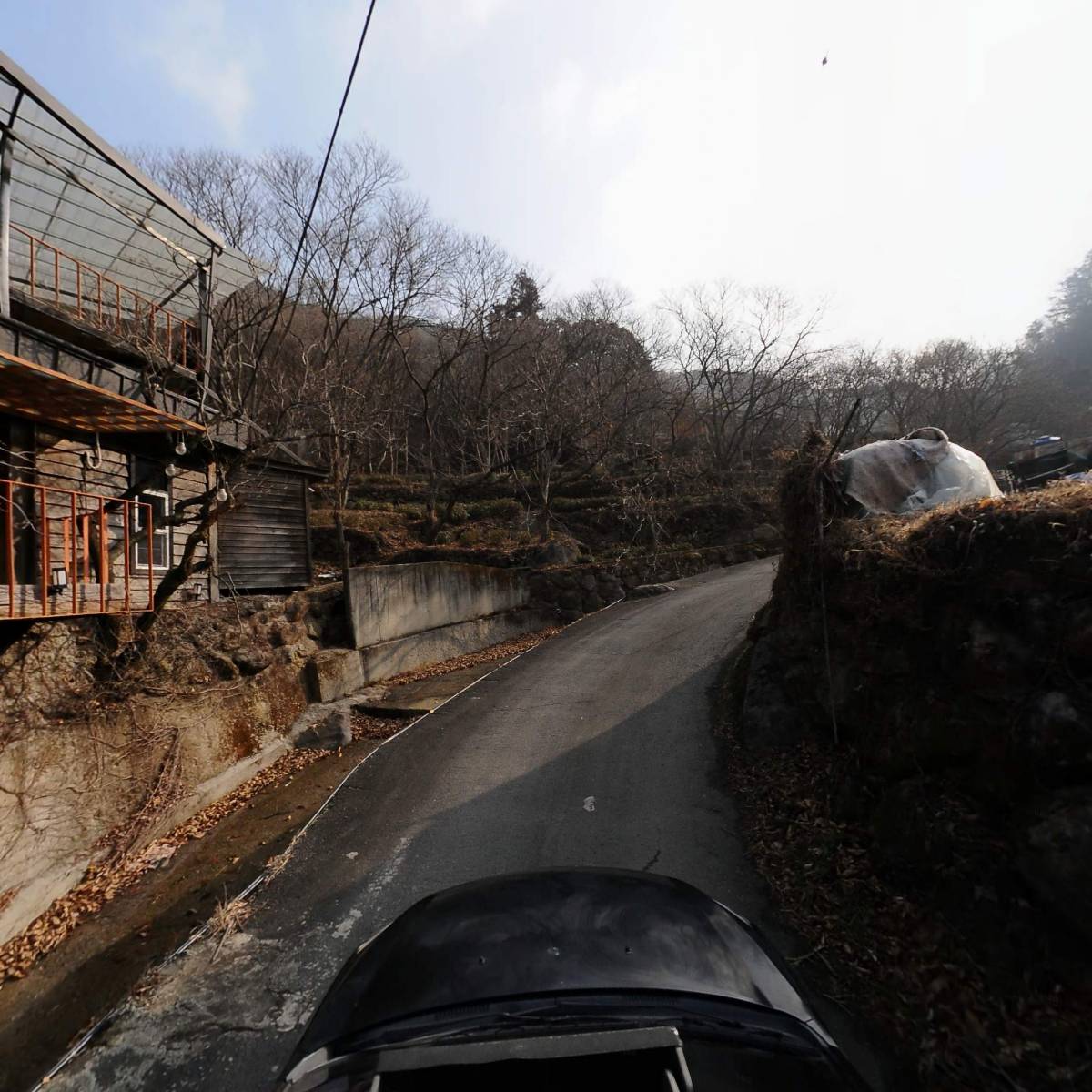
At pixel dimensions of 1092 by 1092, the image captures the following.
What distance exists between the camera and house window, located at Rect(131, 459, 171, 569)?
8234 millimetres

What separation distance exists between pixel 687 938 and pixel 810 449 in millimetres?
5314

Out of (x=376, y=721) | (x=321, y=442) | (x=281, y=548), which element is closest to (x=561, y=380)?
(x=321, y=442)

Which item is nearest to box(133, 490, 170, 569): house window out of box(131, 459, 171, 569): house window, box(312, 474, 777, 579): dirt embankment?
box(131, 459, 171, 569): house window

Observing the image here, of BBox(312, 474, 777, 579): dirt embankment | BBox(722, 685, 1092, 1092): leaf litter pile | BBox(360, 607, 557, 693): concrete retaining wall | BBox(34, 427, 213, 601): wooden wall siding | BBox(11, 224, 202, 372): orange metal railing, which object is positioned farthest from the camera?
BBox(312, 474, 777, 579): dirt embankment

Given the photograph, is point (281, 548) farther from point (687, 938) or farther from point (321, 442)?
point (687, 938)

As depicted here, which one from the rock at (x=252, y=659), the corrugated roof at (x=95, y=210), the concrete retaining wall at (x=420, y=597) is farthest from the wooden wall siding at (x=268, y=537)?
the corrugated roof at (x=95, y=210)

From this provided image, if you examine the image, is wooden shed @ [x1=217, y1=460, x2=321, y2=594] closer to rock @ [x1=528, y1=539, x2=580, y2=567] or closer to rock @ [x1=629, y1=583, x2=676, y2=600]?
rock @ [x1=528, y1=539, x2=580, y2=567]

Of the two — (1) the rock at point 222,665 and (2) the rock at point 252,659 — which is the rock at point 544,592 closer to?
(2) the rock at point 252,659

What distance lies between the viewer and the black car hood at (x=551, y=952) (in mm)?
2068

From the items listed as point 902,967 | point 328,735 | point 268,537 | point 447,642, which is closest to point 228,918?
point 328,735

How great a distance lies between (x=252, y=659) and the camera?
816cm

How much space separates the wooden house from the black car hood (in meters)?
4.36

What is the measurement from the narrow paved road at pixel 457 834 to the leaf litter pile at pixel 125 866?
1.00m

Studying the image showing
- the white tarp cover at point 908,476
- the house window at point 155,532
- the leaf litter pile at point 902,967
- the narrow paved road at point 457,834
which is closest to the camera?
the leaf litter pile at point 902,967
